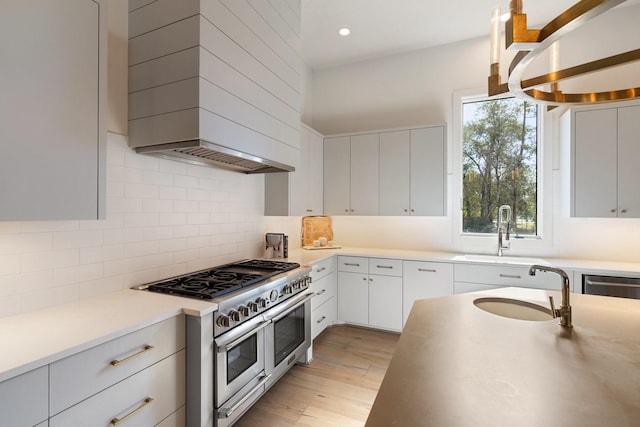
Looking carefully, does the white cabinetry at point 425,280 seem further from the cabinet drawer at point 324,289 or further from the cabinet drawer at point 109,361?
the cabinet drawer at point 109,361

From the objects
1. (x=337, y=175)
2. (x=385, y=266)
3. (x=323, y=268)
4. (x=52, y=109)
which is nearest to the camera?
(x=52, y=109)

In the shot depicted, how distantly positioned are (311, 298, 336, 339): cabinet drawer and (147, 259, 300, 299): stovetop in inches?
28.9

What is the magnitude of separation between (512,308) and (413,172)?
203 cm

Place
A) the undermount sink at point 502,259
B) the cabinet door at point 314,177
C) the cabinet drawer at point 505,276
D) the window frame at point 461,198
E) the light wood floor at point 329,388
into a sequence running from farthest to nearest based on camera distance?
the cabinet door at point 314,177, the window frame at point 461,198, the undermount sink at point 502,259, the cabinet drawer at point 505,276, the light wood floor at point 329,388

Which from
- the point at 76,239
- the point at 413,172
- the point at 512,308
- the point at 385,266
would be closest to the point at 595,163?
the point at 413,172

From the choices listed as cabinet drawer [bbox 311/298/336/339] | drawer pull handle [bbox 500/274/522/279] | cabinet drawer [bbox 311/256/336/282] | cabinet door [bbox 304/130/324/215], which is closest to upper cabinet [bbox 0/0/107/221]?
cabinet drawer [bbox 311/256/336/282]

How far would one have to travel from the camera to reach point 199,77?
172 cm

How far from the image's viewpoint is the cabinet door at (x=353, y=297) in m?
3.42

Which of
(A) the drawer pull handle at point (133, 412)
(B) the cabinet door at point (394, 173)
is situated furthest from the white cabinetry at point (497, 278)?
(A) the drawer pull handle at point (133, 412)

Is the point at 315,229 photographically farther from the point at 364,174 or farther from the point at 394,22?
the point at 394,22

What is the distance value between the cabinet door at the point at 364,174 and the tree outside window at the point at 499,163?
107cm

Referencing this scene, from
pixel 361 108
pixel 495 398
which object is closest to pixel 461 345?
pixel 495 398

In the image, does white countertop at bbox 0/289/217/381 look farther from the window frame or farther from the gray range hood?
the window frame

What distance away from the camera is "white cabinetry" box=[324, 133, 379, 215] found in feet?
11.9
